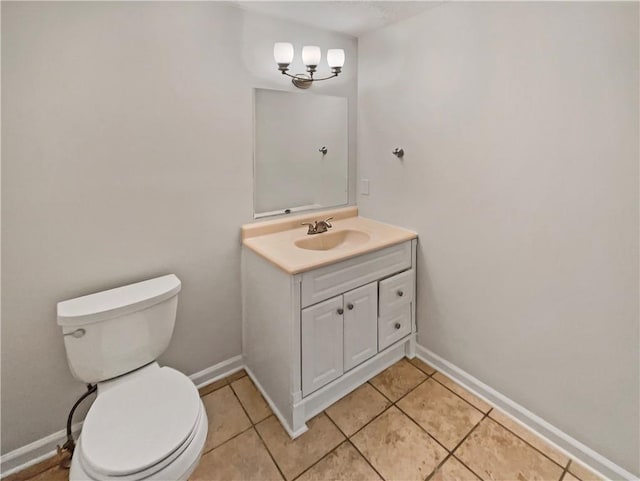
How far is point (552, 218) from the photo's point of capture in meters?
1.43

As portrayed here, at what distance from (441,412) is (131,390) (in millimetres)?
1476

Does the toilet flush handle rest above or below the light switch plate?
below

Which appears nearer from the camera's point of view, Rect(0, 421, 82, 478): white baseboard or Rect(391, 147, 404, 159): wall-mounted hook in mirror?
Rect(0, 421, 82, 478): white baseboard

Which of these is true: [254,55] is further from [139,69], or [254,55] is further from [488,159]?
[488,159]

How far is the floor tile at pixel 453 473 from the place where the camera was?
1.38 meters

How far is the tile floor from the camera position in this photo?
4.64ft

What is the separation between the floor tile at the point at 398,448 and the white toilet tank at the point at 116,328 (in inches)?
41.6

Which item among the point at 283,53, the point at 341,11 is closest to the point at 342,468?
the point at 283,53

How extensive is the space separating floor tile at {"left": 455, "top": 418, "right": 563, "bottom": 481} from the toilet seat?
1.19 meters

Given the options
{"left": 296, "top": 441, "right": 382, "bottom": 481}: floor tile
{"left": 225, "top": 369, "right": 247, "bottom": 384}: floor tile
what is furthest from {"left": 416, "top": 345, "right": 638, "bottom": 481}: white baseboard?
{"left": 225, "top": 369, "right": 247, "bottom": 384}: floor tile

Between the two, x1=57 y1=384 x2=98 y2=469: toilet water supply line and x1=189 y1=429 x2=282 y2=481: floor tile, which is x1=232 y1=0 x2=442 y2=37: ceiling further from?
x1=189 y1=429 x2=282 y2=481: floor tile

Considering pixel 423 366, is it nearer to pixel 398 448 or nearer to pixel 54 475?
pixel 398 448

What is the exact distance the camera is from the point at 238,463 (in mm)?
1466

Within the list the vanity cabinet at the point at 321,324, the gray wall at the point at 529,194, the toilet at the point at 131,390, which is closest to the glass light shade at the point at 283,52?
the gray wall at the point at 529,194
